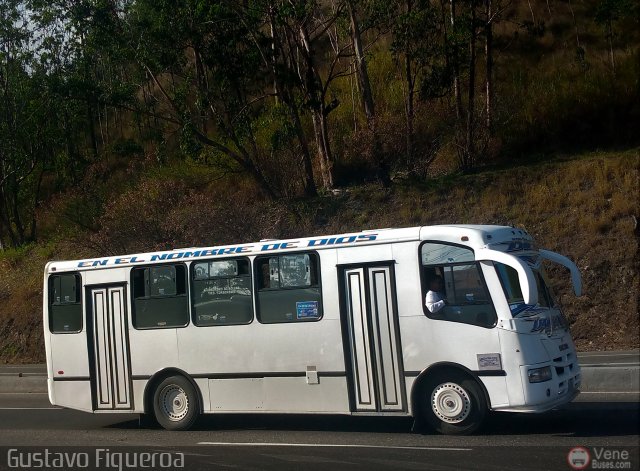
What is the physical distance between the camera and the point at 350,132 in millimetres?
29281

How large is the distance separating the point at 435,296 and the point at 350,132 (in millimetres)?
20127

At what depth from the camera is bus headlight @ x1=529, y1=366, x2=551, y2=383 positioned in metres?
9.01

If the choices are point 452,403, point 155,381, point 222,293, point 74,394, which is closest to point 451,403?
point 452,403

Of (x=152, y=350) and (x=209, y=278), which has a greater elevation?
(x=209, y=278)

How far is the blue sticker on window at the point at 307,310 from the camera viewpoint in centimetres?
1048

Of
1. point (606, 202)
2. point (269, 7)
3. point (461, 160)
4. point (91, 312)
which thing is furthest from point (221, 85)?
point (91, 312)

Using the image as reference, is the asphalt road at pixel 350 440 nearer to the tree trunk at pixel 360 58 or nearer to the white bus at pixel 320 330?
the white bus at pixel 320 330

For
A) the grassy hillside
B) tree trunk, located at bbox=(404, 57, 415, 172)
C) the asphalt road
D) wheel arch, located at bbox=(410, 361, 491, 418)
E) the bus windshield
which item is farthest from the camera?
tree trunk, located at bbox=(404, 57, 415, 172)

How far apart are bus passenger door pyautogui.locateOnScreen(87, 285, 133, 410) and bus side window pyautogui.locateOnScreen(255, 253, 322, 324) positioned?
248 cm

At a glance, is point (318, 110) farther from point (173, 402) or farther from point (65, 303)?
point (173, 402)

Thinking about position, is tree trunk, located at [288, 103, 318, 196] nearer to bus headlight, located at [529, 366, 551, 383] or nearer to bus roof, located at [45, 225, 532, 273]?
bus roof, located at [45, 225, 532, 273]

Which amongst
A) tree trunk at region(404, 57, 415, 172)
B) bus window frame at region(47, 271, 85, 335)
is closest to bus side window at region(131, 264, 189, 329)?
bus window frame at region(47, 271, 85, 335)

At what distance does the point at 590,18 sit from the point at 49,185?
27.8 metres

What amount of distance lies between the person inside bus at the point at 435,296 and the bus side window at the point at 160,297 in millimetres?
3816
